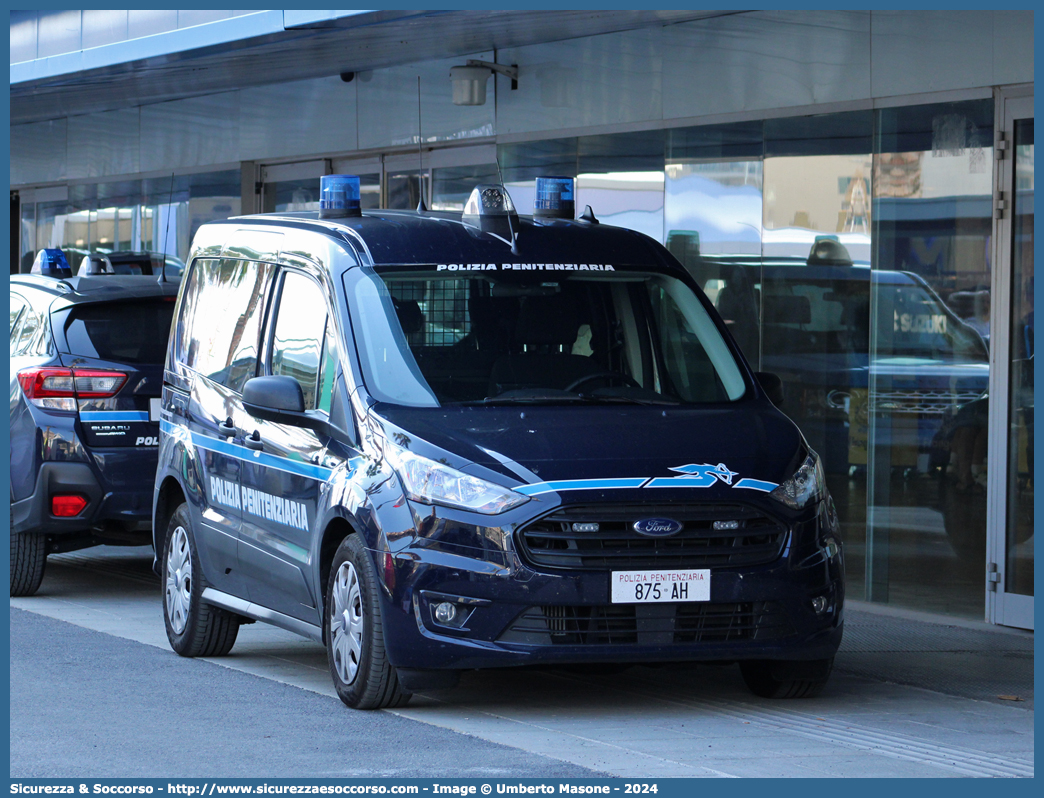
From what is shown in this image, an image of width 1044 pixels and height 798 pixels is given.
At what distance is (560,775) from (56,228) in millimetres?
18465

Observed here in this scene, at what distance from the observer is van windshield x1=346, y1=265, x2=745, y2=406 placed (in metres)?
7.75

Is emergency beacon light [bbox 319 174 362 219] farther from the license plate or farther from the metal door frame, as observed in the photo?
the metal door frame

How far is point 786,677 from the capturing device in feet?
25.5

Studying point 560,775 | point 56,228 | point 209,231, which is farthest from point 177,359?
point 56,228

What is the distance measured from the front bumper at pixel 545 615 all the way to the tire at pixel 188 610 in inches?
87.4

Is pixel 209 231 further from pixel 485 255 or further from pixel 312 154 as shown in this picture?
pixel 312 154

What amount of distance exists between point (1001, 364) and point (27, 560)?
602cm

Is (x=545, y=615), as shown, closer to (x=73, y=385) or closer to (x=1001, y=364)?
(x=1001, y=364)

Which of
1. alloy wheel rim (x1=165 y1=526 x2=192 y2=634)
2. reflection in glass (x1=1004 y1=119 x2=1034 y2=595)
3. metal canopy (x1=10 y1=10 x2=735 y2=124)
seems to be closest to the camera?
alloy wheel rim (x1=165 y1=526 x2=192 y2=634)

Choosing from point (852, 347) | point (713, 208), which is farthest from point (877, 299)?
point (713, 208)

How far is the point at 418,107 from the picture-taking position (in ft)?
49.5

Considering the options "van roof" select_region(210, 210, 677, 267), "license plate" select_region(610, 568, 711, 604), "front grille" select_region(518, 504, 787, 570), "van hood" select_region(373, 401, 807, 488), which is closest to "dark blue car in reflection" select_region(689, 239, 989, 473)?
"van roof" select_region(210, 210, 677, 267)

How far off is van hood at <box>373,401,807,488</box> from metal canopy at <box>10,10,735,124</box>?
198 inches

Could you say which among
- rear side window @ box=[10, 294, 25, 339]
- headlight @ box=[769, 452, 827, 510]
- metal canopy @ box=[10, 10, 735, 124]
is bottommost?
headlight @ box=[769, 452, 827, 510]
